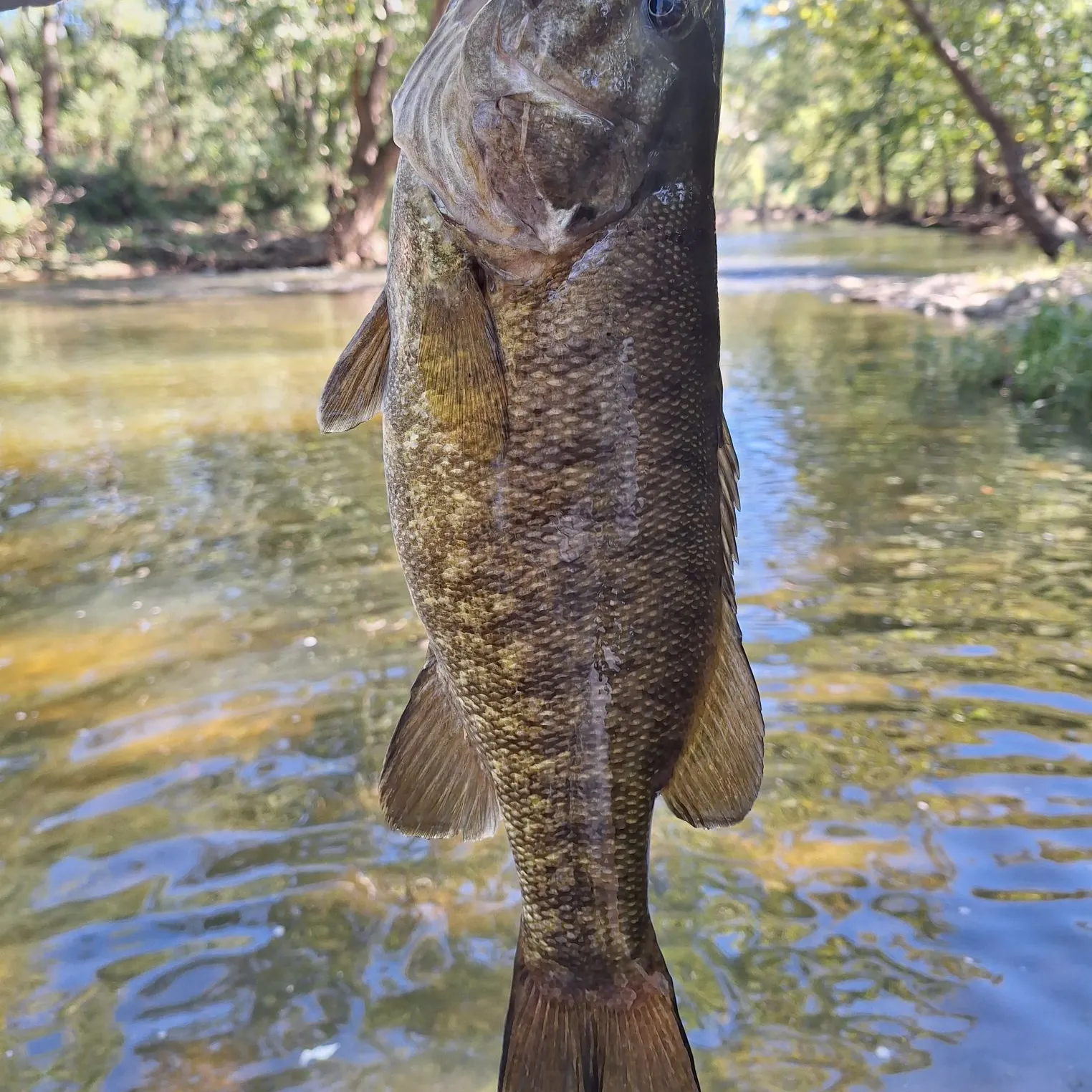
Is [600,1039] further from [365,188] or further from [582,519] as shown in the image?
[365,188]

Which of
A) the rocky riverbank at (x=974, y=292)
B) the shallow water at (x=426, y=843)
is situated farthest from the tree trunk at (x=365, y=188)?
the shallow water at (x=426, y=843)

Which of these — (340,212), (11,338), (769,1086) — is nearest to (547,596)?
(769,1086)

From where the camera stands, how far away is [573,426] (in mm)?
1703

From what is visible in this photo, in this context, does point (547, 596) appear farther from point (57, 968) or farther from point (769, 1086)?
point (57, 968)

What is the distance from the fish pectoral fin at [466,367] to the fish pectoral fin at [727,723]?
445 mm

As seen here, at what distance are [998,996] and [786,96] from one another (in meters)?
49.8

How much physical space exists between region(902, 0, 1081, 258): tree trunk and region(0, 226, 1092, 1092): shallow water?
10.7 meters

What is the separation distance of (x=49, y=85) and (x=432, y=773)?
1456 inches

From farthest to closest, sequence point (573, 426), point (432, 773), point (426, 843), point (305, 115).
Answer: point (305, 115)
point (426, 843)
point (432, 773)
point (573, 426)

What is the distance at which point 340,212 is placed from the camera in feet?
102

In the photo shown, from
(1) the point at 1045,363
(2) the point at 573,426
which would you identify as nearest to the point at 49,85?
(1) the point at 1045,363

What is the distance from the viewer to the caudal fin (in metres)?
1.89

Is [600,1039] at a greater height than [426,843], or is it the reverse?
[600,1039]

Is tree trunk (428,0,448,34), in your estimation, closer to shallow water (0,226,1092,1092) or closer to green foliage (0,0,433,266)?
shallow water (0,226,1092,1092)
